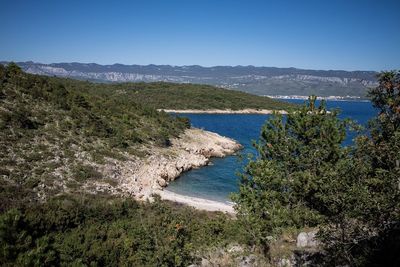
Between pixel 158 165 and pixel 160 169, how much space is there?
1.72 metres

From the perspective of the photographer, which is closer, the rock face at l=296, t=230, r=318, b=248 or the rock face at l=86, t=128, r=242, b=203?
the rock face at l=296, t=230, r=318, b=248

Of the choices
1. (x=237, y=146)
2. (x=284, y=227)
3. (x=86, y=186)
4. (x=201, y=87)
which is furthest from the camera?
(x=201, y=87)

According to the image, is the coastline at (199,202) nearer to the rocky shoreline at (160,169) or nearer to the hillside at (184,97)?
the rocky shoreline at (160,169)

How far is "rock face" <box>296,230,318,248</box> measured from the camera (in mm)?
15477

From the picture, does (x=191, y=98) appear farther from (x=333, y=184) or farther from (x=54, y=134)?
(x=333, y=184)

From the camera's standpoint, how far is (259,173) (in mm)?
22125

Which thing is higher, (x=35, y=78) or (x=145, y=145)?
(x=35, y=78)

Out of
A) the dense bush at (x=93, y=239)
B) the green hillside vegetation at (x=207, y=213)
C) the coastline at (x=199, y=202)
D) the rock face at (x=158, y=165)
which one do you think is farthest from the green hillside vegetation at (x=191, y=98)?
the dense bush at (x=93, y=239)

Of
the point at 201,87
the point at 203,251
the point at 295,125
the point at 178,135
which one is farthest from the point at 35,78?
the point at 201,87

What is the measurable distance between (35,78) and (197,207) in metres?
35.6

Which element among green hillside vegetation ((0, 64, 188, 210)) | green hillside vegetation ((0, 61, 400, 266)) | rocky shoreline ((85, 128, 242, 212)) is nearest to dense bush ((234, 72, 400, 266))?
green hillside vegetation ((0, 61, 400, 266))

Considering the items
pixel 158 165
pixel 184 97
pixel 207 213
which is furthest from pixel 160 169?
pixel 184 97

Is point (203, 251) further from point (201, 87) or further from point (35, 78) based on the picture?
point (201, 87)

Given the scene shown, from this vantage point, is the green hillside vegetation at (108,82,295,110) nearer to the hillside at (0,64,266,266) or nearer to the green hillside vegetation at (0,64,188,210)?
the hillside at (0,64,266,266)
